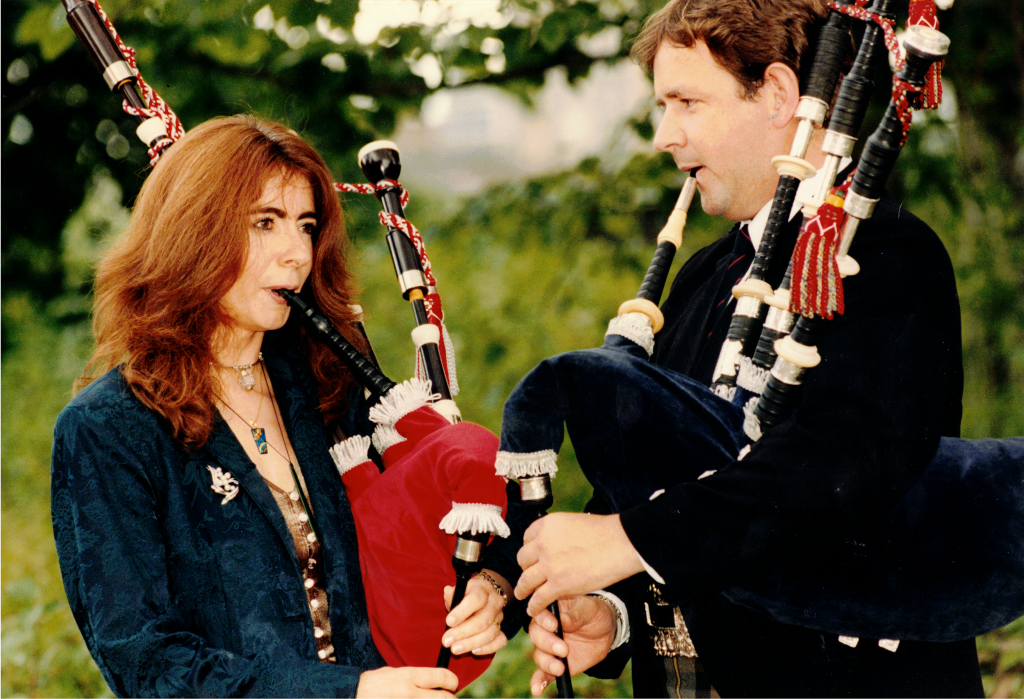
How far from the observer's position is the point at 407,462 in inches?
65.2

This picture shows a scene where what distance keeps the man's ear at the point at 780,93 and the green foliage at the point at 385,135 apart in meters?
1.62

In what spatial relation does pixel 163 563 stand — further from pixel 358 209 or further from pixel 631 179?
pixel 631 179

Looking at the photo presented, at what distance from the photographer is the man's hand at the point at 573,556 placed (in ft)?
4.43

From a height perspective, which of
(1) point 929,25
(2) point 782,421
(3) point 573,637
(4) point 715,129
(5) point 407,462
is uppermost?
(1) point 929,25

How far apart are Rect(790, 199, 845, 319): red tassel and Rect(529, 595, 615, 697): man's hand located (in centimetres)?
71

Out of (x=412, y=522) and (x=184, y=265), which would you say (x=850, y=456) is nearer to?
(x=412, y=522)

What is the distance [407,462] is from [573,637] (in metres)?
0.47

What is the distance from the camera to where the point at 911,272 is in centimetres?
130

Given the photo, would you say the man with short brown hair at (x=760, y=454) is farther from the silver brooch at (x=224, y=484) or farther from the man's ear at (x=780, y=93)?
the silver brooch at (x=224, y=484)

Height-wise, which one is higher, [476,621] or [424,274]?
[424,274]

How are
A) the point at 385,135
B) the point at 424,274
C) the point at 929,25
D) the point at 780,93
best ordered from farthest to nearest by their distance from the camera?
the point at 385,135, the point at 424,274, the point at 780,93, the point at 929,25

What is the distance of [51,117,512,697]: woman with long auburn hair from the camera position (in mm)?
1479

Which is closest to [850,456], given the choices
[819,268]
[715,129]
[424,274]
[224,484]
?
[819,268]

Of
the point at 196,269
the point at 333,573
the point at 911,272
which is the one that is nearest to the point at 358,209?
the point at 196,269
